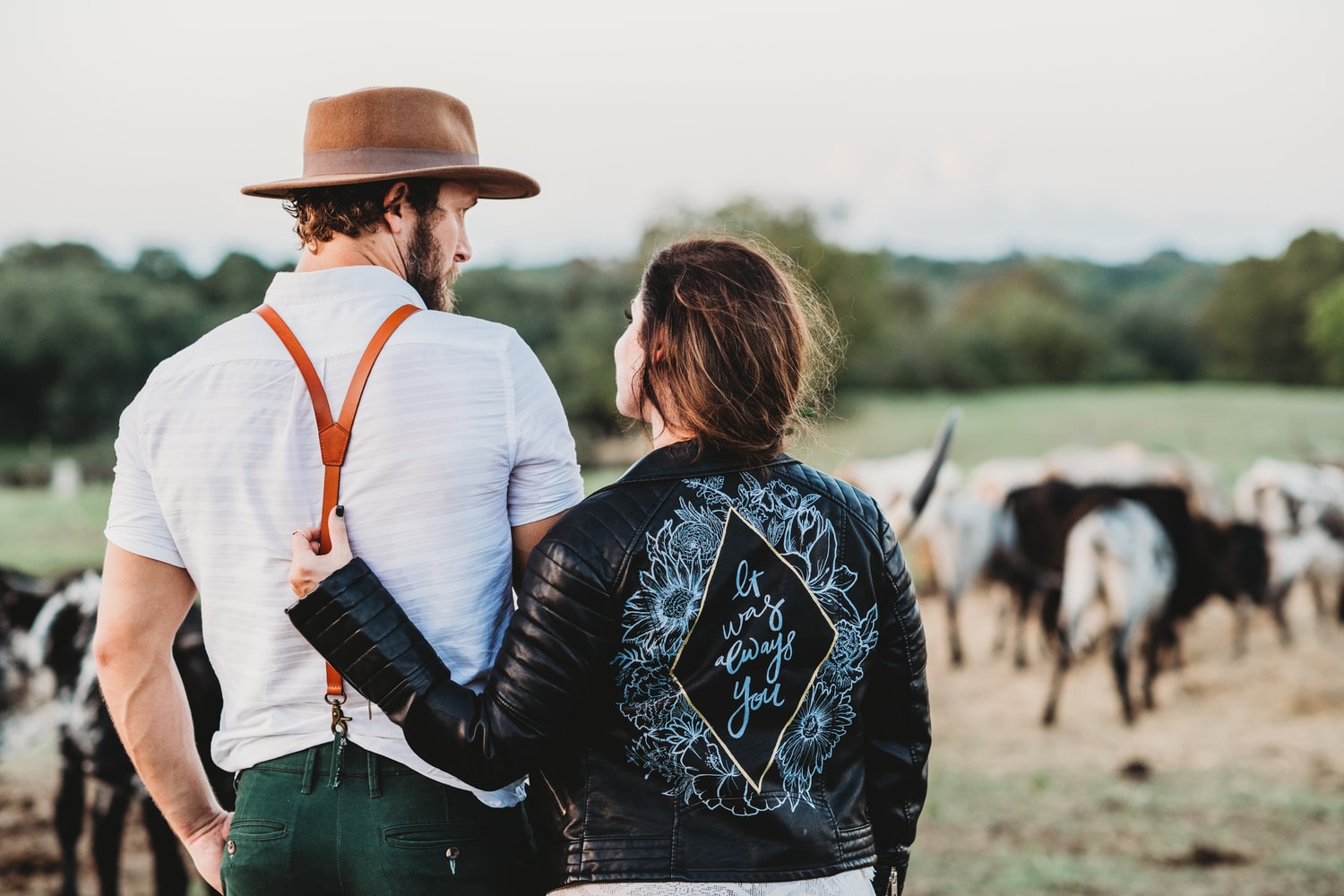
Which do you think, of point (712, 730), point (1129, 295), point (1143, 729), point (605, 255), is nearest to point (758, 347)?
point (712, 730)

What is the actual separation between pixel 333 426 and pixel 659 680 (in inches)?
23.6

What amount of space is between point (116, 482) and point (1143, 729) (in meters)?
8.75

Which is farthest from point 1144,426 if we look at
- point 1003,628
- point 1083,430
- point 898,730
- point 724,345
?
point 724,345

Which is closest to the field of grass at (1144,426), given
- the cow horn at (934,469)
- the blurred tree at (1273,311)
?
the blurred tree at (1273,311)

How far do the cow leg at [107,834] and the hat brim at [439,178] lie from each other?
358cm

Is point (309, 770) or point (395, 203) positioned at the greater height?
point (395, 203)

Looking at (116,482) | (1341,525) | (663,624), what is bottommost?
(1341,525)

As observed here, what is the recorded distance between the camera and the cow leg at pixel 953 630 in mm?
10453

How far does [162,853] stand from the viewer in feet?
14.9

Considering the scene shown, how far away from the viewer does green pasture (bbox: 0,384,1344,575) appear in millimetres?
12664

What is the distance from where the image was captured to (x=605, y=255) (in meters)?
44.7

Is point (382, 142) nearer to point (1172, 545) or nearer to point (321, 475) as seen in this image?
point (321, 475)

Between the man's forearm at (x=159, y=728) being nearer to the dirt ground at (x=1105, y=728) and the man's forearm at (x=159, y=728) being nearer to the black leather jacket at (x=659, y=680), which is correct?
the black leather jacket at (x=659, y=680)

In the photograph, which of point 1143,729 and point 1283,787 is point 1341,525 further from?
point 1283,787
